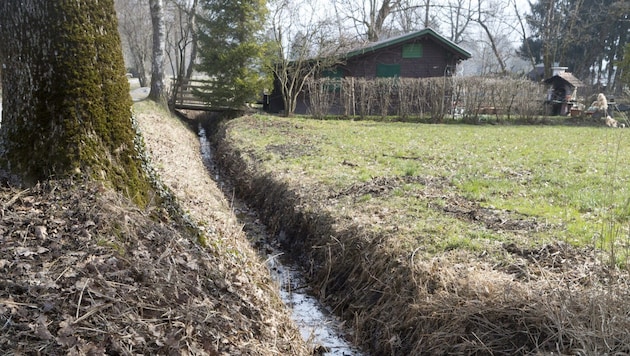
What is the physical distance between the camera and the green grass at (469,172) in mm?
5840

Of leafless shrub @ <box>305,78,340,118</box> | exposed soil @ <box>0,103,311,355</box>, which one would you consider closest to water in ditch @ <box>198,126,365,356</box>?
exposed soil @ <box>0,103,311,355</box>

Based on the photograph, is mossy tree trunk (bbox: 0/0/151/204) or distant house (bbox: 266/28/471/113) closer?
mossy tree trunk (bbox: 0/0/151/204)

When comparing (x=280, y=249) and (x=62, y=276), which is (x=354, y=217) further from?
(x=62, y=276)

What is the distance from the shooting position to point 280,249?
7.48 m

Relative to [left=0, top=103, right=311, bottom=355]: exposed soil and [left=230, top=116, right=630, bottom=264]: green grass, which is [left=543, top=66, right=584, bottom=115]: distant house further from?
[left=0, top=103, right=311, bottom=355]: exposed soil

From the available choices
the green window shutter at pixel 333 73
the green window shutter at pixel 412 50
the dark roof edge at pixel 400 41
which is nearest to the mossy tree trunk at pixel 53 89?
the dark roof edge at pixel 400 41

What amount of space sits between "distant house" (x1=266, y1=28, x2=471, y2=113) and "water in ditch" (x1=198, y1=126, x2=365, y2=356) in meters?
17.7

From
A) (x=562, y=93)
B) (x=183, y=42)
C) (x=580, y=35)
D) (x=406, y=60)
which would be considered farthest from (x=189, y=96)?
(x=580, y=35)

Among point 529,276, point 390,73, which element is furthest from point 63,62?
point 390,73

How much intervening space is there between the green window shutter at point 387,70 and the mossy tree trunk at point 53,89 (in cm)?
2092

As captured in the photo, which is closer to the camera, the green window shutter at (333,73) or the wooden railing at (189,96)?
the wooden railing at (189,96)

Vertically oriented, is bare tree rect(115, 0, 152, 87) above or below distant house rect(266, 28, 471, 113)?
above

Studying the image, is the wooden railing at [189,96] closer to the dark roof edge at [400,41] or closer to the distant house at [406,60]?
the distant house at [406,60]

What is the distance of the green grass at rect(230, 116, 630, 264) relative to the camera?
5.84 metres
